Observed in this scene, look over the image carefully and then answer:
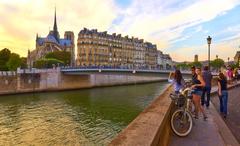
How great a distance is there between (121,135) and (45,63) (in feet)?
274

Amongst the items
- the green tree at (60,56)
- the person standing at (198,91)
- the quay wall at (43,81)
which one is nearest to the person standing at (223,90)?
the person standing at (198,91)

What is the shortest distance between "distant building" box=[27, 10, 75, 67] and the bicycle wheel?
12390 cm

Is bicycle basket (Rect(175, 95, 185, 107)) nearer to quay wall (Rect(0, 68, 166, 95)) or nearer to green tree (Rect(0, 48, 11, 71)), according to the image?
quay wall (Rect(0, 68, 166, 95))

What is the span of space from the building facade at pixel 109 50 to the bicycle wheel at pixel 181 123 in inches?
3967

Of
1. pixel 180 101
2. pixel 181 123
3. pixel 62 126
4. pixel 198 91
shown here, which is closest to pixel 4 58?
pixel 62 126

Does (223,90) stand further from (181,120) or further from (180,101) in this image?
(181,120)

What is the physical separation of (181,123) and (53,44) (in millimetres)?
133663

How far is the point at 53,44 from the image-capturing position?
136m

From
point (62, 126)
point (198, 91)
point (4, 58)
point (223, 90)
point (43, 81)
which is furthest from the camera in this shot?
point (4, 58)

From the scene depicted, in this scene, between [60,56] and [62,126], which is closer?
[62,126]

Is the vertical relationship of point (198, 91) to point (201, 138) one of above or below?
above

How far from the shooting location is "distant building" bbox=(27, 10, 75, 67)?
13499 cm

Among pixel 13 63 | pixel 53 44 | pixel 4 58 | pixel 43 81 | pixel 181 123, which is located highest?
pixel 53 44

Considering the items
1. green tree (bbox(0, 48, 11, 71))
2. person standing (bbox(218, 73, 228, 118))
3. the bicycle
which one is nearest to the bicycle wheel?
the bicycle
